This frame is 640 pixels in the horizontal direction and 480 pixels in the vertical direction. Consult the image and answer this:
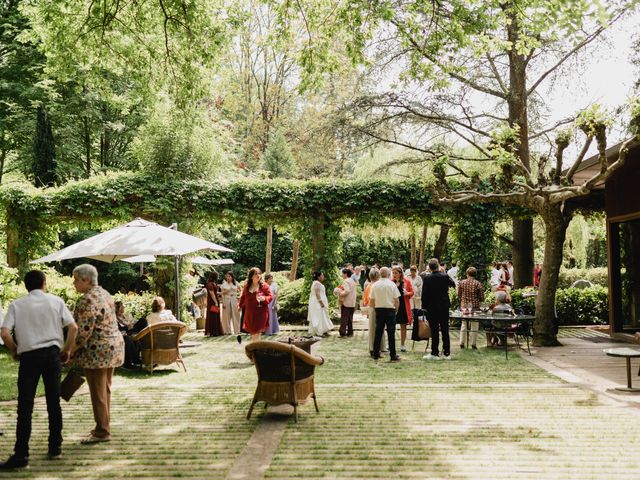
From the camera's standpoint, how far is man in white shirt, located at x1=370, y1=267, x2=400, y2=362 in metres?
11.0

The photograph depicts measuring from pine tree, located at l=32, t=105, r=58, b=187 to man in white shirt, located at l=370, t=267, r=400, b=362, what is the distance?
1619cm

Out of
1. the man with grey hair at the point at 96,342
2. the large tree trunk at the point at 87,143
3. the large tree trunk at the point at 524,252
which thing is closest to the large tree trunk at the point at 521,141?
the large tree trunk at the point at 524,252

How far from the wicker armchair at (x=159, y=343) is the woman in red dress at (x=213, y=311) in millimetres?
5424

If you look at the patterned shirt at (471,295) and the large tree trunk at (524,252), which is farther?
the large tree trunk at (524,252)

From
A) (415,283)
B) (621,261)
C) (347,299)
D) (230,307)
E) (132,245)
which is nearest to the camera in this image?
(132,245)

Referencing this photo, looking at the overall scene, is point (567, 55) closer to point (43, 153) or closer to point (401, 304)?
point (401, 304)

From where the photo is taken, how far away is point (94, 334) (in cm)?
617

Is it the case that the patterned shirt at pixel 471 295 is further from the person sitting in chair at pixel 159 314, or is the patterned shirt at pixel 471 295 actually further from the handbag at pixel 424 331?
the person sitting in chair at pixel 159 314

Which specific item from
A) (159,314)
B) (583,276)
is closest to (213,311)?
(159,314)

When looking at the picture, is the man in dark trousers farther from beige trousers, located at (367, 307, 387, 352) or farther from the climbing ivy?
the climbing ivy

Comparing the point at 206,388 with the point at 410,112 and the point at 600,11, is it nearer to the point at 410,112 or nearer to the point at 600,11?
the point at 600,11

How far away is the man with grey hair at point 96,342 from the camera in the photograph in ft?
20.1

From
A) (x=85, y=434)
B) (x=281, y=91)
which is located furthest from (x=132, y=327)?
(x=281, y=91)

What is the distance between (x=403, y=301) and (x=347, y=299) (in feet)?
7.50
